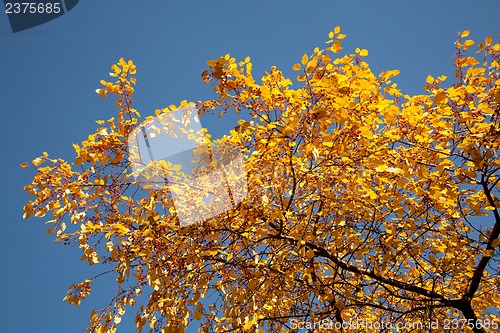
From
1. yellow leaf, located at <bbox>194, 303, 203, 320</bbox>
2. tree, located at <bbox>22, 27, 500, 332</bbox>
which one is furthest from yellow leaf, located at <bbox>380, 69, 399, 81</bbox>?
yellow leaf, located at <bbox>194, 303, 203, 320</bbox>

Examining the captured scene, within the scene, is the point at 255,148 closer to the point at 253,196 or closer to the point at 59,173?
the point at 253,196

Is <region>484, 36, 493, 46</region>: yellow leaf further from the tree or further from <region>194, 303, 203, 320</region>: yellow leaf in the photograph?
<region>194, 303, 203, 320</region>: yellow leaf

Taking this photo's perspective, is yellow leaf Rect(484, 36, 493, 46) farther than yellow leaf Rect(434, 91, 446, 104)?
Yes

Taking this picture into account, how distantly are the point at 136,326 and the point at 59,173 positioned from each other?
4.67ft

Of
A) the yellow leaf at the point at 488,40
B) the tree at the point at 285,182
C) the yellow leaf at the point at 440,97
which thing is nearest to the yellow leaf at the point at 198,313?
the tree at the point at 285,182

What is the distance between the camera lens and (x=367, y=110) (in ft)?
9.61

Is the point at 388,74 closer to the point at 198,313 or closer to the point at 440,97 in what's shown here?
the point at 440,97

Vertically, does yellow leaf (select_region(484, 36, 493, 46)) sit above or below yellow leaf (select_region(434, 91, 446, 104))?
above

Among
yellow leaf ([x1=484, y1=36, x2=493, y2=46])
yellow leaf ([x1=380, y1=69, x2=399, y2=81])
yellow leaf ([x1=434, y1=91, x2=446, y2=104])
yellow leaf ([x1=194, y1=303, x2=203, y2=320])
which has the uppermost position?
yellow leaf ([x1=484, y1=36, x2=493, y2=46])

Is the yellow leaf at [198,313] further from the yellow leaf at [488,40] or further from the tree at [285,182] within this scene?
the yellow leaf at [488,40]

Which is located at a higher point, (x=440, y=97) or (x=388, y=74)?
(x=388, y=74)

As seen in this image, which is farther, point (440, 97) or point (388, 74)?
point (388, 74)

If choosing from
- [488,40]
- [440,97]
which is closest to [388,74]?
[440,97]

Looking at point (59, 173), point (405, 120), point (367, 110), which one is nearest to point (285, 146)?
point (367, 110)
